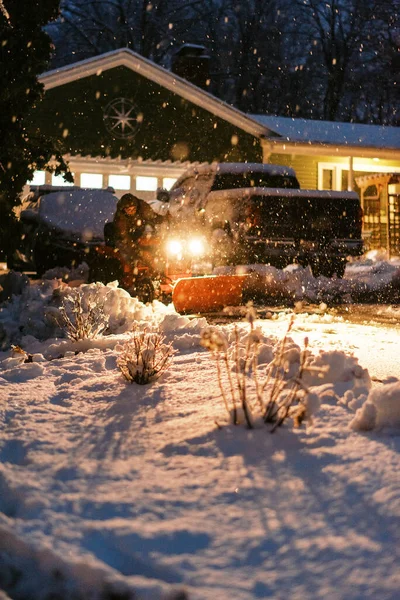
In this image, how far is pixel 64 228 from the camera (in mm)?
14047

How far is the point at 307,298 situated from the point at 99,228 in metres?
4.12

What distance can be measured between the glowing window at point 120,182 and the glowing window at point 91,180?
12.0 inches

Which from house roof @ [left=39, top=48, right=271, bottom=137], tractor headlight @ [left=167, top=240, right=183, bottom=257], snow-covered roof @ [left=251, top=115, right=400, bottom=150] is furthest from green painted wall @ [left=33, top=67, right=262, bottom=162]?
tractor headlight @ [left=167, top=240, right=183, bottom=257]

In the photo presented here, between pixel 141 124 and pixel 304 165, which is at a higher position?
pixel 141 124

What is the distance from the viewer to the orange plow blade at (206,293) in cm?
994

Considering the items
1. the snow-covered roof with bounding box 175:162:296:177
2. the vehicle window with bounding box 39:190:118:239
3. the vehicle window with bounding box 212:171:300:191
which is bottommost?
the vehicle window with bounding box 39:190:118:239

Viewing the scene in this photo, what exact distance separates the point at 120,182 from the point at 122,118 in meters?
1.95

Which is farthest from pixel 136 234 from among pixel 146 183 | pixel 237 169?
pixel 146 183

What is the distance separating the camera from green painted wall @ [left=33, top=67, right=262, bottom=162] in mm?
23156

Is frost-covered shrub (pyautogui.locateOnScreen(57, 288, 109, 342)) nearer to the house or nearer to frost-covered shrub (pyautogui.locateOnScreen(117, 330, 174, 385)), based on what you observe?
frost-covered shrub (pyautogui.locateOnScreen(117, 330, 174, 385))

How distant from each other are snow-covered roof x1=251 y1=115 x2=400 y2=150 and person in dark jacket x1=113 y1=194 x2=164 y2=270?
1484 cm

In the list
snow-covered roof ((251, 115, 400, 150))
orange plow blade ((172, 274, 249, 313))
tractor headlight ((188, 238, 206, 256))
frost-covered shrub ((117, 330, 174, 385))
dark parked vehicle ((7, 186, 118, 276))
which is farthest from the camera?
snow-covered roof ((251, 115, 400, 150))

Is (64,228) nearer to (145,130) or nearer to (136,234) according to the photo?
(136,234)

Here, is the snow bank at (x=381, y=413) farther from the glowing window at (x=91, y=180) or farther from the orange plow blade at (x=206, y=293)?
the glowing window at (x=91, y=180)
